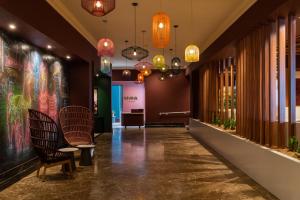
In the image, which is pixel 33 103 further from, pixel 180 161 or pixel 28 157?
pixel 180 161

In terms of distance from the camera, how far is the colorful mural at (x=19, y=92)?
214 inches

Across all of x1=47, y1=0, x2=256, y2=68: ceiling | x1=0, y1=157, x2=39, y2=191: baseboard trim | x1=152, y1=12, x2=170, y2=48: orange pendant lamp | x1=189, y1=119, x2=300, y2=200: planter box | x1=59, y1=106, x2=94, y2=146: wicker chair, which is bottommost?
x1=0, y1=157, x2=39, y2=191: baseboard trim

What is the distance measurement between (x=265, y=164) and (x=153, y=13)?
421 centimetres

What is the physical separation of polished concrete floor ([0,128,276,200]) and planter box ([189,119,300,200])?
0.53 ft

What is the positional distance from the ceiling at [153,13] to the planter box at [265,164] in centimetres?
282

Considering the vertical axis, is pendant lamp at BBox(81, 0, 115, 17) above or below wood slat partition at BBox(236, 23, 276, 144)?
above

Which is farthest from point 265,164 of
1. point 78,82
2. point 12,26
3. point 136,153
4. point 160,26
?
point 78,82

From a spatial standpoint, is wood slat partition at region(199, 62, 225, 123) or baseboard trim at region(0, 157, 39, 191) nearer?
baseboard trim at region(0, 157, 39, 191)

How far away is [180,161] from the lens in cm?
706

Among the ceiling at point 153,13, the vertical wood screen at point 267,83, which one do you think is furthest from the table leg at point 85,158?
the vertical wood screen at point 267,83

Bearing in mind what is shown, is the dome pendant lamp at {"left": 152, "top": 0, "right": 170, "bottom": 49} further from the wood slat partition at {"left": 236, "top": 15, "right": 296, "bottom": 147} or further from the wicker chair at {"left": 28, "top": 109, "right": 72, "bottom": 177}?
the wicker chair at {"left": 28, "top": 109, "right": 72, "bottom": 177}

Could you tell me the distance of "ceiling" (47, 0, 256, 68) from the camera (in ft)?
21.1

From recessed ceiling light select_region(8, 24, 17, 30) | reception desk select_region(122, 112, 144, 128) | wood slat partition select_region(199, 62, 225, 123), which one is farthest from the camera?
reception desk select_region(122, 112, 144, 128)

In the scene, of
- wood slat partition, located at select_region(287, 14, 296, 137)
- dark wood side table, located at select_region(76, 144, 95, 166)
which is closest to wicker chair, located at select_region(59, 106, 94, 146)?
dark wood side table, located at select_region(76, 144, 95, 166)
